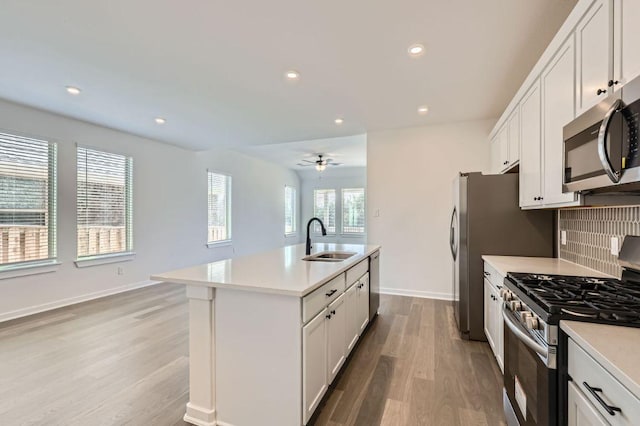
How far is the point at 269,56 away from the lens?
2467 mm

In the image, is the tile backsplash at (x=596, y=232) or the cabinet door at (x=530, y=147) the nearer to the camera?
the tile backsplash at (x=596, y=232)

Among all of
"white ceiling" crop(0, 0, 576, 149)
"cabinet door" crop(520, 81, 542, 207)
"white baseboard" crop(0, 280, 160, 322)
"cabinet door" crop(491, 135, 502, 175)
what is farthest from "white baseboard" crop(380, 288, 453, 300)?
"white baseboard" crop(0, 280, 160, 322)

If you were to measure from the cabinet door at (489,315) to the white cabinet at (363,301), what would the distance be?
1.10 m

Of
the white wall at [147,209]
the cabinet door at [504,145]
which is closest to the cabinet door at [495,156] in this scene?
the cabinet door at [504,145]

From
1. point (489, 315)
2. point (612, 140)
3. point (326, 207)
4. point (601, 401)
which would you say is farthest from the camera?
point (326, 207)

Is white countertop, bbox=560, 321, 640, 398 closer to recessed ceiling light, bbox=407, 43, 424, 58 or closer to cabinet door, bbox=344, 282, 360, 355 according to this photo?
cabinet door, bbox=344, 282, 360, 355

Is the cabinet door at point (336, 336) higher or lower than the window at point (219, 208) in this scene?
lower

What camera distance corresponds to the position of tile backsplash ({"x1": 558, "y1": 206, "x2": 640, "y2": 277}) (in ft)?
5.86

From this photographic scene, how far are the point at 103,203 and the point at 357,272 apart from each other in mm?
4107

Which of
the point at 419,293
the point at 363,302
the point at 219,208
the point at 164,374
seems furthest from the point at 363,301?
the point at 219,208

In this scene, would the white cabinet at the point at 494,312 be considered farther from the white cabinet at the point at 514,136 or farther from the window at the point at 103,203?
the window at the point at 103,203

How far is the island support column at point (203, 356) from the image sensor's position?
1.75 meters

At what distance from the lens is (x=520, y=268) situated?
7.10 feet

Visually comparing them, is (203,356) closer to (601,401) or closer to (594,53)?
(601,401)
